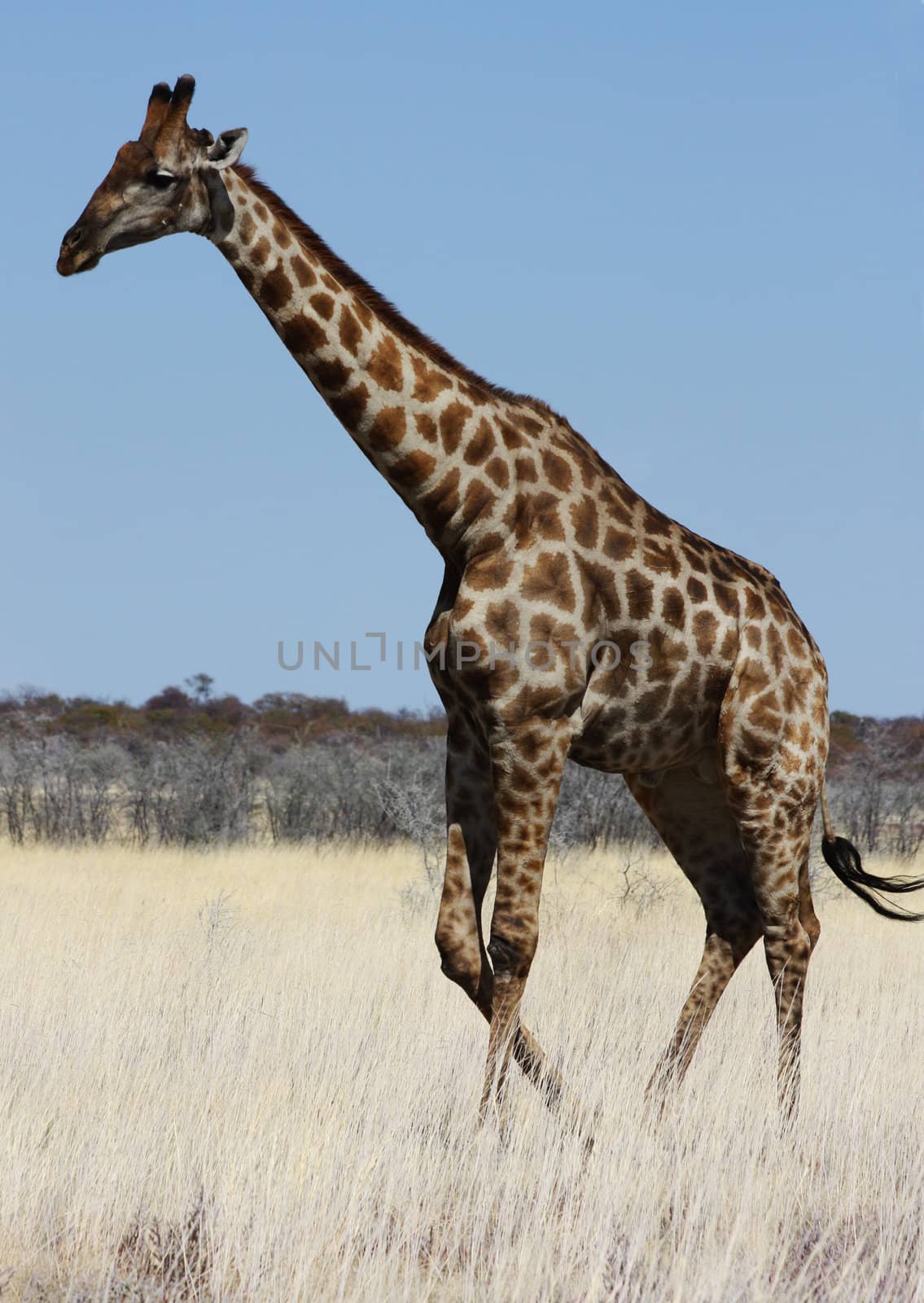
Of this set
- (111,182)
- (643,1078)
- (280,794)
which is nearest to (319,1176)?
(643,1078)

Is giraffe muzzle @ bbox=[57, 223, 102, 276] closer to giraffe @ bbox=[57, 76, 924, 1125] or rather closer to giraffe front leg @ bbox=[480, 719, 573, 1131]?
giraffe @ bbox=[57, 76, 924, 1125]

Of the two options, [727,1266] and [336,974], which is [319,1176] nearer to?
[727,1266]

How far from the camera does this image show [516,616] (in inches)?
189

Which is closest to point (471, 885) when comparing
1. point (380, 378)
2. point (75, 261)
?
point (380, 378)


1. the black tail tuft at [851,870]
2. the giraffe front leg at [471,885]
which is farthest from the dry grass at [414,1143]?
the black tail tuft at [851,870]

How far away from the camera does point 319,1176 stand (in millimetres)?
4078

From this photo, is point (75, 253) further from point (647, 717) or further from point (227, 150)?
point (647, 717)

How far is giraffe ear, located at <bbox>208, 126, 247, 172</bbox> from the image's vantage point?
4641 mm

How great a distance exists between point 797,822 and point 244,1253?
3.06 m

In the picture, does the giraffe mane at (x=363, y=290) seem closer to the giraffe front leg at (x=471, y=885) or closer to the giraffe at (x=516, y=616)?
the giraffe at (x=516, y=616)

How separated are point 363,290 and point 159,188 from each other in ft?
2.78

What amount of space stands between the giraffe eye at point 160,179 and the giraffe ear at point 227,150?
0.16m

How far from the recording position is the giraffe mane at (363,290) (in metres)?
4.88

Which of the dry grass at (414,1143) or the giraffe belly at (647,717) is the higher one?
the giraffe belly at (647,717)
